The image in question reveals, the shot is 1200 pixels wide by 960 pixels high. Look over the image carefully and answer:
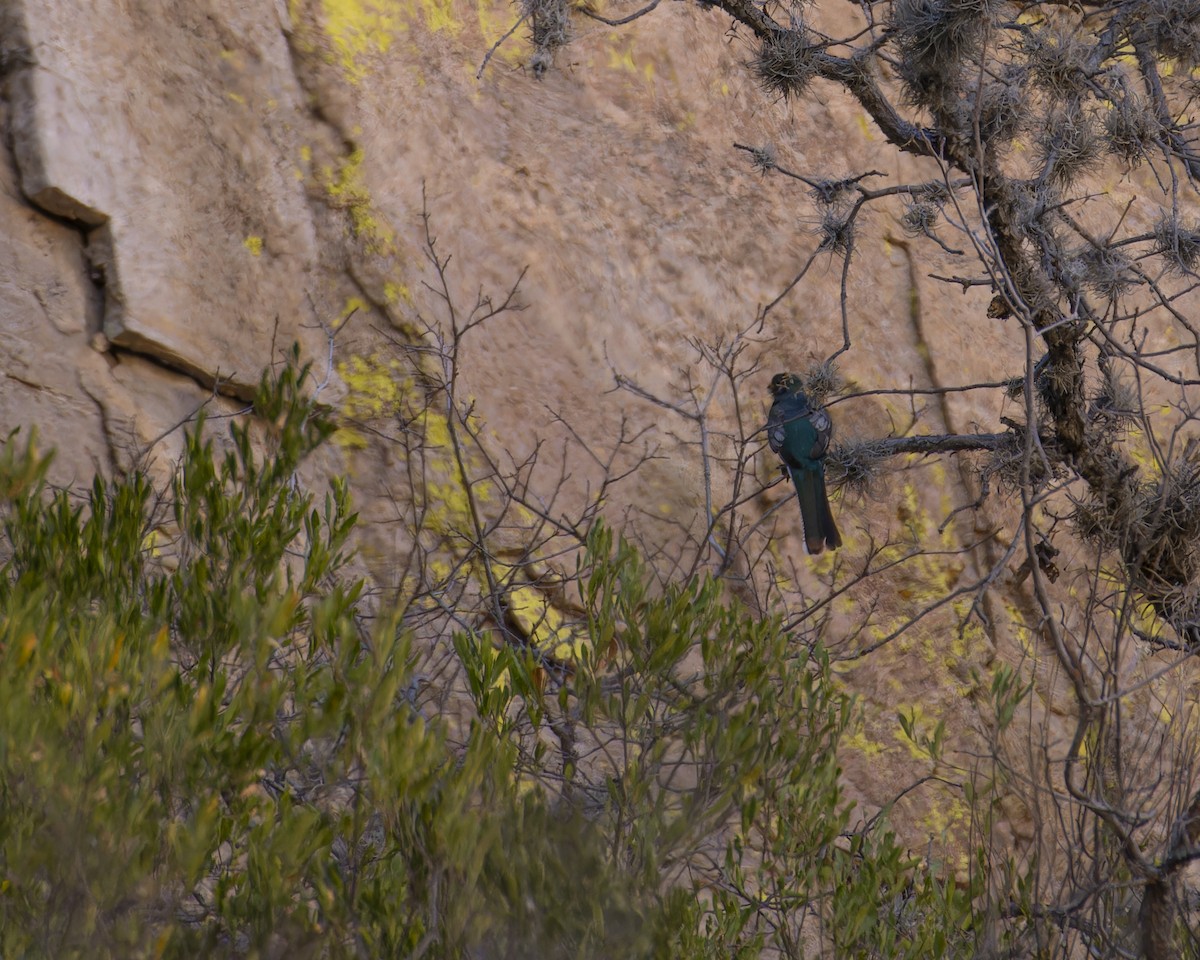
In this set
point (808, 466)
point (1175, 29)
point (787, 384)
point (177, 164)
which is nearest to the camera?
point (1175, 29)

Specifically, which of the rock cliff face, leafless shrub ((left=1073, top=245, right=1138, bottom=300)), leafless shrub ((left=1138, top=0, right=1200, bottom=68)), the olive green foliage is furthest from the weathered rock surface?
leafless shrub ((left=1138, top=0, right=1200, bottom=68))

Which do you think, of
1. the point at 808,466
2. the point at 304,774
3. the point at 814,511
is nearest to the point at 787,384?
the point at 808,466

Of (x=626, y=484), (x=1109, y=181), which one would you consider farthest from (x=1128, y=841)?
(x=1109, y=181)

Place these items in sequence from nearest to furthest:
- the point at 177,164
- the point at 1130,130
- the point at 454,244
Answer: the point at 1130,130 < the point at 177,164 < the point at 454,244

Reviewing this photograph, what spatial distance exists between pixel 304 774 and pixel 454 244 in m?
4.05

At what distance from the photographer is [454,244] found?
5.77m

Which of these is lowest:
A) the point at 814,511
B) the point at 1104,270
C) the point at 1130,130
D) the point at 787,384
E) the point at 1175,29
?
the point at 814,511

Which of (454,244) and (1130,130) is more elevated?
(1130,130)

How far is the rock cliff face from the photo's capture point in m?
4.95

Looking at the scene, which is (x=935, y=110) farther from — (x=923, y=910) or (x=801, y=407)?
(x=923, y=910)

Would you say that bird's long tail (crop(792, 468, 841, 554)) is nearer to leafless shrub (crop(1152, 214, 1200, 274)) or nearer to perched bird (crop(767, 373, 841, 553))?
perched bird (crop(767, 373, 841, 553))

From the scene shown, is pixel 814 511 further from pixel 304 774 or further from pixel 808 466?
pixel 304 774

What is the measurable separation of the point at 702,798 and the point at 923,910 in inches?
37.9

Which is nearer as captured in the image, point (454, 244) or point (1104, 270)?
point (1104, 270)
